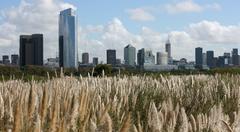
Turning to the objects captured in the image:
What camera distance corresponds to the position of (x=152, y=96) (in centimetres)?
610

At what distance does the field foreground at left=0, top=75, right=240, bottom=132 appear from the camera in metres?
1.86

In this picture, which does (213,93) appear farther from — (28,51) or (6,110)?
(28,51)

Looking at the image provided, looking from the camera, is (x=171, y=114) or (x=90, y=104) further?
(x=90, y=104)

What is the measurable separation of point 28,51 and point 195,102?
64856 millimetres

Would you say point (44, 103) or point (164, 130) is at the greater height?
point (44, 103)

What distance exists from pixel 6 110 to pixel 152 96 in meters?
3.36

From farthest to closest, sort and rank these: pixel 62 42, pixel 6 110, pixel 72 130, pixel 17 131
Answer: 1. pixel 62 42
2. pixel 6 110
3. pixel 72 130
4. pixel 17 131

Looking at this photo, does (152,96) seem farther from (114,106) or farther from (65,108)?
(65,108)

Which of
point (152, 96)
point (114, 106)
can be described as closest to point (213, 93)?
point (152, 96)

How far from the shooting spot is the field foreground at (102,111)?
73.2 inches

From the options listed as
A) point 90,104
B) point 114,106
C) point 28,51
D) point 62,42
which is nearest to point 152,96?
point 114,106

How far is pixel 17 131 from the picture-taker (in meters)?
1.49

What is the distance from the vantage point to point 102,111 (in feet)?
9.49

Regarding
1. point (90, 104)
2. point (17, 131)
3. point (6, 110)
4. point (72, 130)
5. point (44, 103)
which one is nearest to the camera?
point (17, 131)
